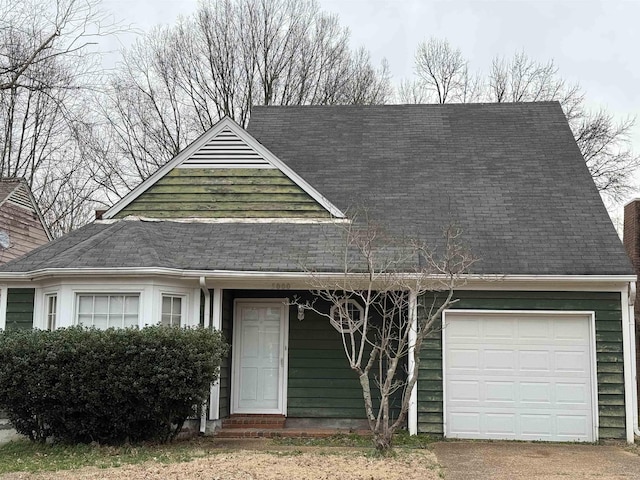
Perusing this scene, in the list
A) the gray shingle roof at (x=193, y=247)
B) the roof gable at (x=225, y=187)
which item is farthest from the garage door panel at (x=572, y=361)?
the roof gable at (x=225, y=187)

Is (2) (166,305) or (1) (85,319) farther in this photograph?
(2) (166,305)

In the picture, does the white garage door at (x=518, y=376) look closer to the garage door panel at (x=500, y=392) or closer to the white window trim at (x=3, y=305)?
the garage door panel at (x=500, y=392)

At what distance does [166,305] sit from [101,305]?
3.00 ft

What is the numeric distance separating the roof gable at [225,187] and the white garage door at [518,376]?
316cm

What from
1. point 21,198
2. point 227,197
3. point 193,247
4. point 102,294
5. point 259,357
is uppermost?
point 21,198

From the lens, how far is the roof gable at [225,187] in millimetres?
12258

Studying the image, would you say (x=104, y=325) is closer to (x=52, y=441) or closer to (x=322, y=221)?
(x=52, y=441)

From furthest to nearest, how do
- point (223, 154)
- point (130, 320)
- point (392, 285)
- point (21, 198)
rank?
point (21, 198), point (223, 154), point (130, 320), point (392, 285)

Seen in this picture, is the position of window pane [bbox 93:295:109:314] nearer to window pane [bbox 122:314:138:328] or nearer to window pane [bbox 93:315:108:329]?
window pane [bbox 93:315:108:329]

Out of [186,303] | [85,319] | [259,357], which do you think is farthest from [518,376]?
[85,319]

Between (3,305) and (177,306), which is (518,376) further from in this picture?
(3,305)

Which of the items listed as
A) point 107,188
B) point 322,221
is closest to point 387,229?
point 322,221

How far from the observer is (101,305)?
10.3m

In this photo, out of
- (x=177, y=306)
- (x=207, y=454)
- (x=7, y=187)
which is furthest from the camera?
(x=7, y=187)
